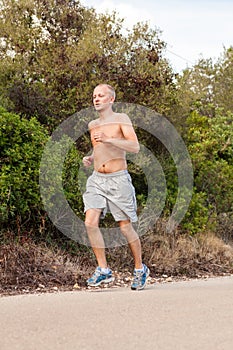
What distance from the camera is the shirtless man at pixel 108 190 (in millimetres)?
6992

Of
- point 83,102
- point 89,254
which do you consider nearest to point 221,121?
point 83,102

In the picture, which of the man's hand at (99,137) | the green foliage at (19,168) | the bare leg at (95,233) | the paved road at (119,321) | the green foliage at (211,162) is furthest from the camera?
the green foliage at (211,162)

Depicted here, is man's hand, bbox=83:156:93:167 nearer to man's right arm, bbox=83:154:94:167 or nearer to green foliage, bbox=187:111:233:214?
man's right arm, bbox=83:154:94:167

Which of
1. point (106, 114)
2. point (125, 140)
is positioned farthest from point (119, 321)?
point (106, 114)

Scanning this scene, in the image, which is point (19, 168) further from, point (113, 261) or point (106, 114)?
point (113, 261)

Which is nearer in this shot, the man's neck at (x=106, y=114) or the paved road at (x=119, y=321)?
the paved road at (x=119, y=321)

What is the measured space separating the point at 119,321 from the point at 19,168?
3.77 m

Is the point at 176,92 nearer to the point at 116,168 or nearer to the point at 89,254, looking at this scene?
the point at 89,254

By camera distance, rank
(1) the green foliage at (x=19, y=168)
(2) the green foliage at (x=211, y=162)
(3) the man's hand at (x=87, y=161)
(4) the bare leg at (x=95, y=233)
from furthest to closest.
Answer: (2) the green foliage at (x=211, y=162) → (1) the green foliage at (x=19, y=168) → (3) the man's hand at (x=87, y=161) → (4) the bare leg at (x=95, y=233)

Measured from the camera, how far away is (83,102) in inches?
416

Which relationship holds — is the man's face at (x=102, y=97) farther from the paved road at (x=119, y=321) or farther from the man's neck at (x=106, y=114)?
the paved road at (x=119, y=321)

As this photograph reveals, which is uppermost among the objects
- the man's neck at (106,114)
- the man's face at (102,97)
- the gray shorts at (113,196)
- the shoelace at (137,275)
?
→ the man's face at (102,97)

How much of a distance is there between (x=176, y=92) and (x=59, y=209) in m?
4.08

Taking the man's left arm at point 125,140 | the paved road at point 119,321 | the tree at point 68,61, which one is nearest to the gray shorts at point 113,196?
the man's left arm at point 125,140
